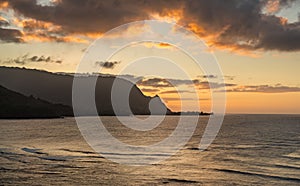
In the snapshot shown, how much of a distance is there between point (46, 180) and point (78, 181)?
109 inches

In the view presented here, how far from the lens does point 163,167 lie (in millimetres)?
40188

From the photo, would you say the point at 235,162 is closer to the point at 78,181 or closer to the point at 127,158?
the point at 127,158

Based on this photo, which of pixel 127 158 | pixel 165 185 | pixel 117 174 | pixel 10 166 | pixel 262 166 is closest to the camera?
pixel 165 185

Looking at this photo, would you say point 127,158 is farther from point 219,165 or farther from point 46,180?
→ point 46,180

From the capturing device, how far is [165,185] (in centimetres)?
3066

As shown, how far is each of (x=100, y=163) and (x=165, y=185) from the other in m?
13.9

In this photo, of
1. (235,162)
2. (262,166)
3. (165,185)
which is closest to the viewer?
(165,185)

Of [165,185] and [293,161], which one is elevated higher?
[293,161]

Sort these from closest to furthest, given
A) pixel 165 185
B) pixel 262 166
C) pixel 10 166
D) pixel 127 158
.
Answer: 1. pixel 165 185
2. pixel 10 166
3. pixel 262 166
4. pixel 127 158

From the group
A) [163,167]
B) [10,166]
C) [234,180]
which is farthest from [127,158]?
[234,180]

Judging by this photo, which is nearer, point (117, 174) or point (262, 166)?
point (117, 174)

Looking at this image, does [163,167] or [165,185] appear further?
[163,167]

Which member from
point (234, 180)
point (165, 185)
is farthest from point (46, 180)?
point (234, 180)

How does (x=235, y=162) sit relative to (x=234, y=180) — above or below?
above
